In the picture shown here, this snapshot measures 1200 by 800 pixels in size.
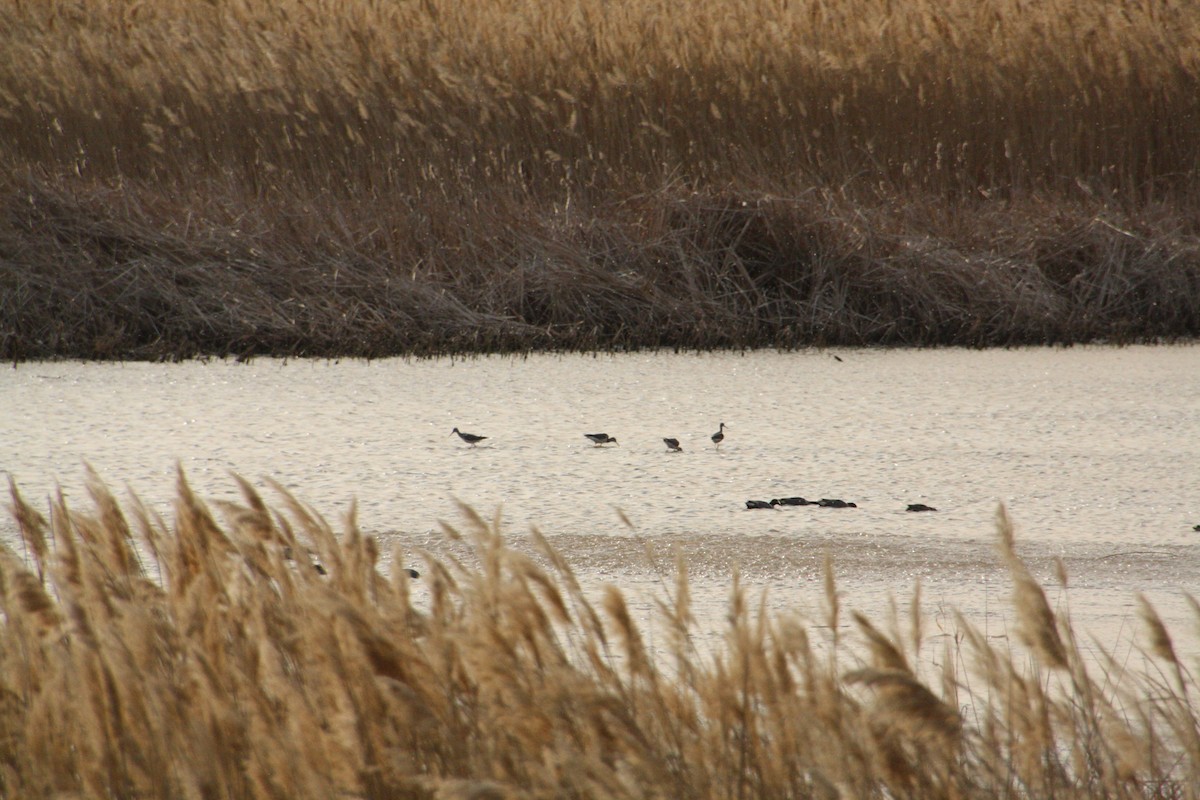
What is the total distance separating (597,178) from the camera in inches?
256

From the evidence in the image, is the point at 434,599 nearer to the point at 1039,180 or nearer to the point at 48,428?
the point at 48,428

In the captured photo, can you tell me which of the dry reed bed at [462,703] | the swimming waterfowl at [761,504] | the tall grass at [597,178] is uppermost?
the tall grass at [597,178]

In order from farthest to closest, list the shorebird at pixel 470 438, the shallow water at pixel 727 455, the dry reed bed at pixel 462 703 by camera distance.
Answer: the shorebird at pixel 470 438 → the shallow water at pixel 727 455 → the dry reed bed at pixel 462 703

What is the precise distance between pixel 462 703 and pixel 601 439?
248 cm

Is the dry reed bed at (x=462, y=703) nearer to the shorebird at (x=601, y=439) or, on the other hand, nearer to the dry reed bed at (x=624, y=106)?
the shorebird at (x=601, y=439)

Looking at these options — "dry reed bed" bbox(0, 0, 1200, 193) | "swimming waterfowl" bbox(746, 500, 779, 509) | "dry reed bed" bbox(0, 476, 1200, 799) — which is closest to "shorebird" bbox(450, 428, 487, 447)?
"swimming waterfowl" bbox(746, 500, 779, 509)

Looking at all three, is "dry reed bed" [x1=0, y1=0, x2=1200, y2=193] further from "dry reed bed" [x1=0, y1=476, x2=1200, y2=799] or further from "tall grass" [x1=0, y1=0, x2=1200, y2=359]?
"dry reed bed" [x1=0, y1=476, x2=1200, y2=799]

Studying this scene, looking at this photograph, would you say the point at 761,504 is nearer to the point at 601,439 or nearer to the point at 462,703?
the point at 601,439

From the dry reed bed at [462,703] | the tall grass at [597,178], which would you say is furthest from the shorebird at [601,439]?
the dry reed bed at [462,703]

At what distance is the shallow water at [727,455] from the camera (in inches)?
121

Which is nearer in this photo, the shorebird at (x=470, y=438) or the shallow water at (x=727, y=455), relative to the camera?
the shallow water at (x=727, y=455)

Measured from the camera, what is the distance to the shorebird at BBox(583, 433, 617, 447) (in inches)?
160

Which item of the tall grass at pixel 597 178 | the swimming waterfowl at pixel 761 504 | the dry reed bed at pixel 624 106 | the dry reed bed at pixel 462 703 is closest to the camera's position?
the dry reed bed at pixel 462 703

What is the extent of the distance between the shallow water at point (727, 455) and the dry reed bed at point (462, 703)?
32.3 inches
